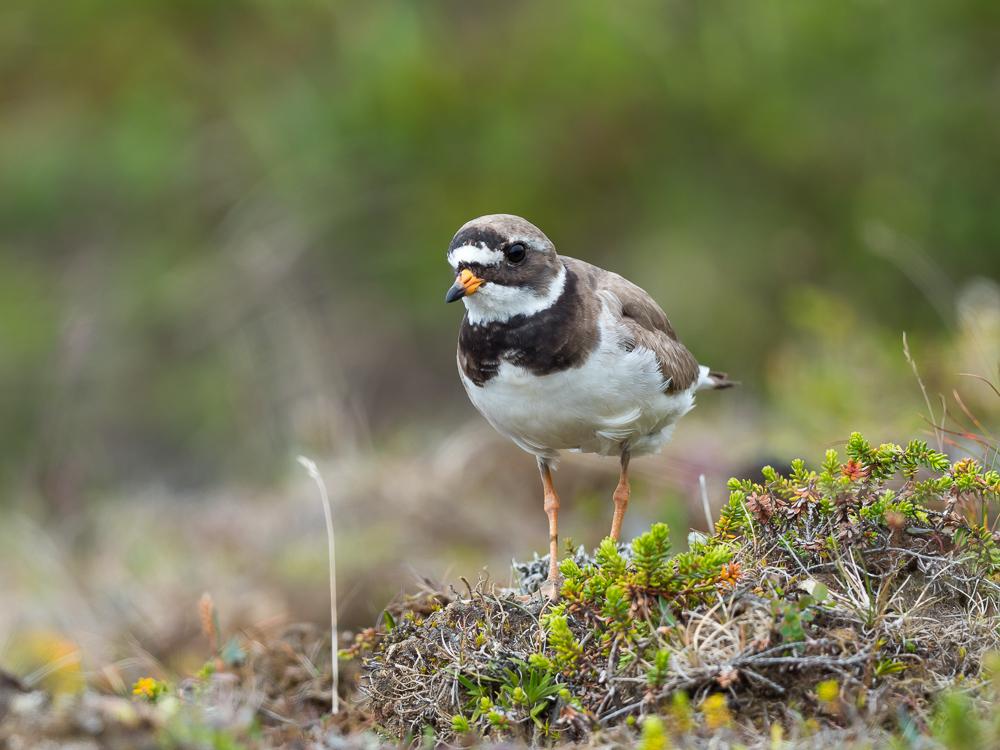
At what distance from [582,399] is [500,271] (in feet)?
2.24

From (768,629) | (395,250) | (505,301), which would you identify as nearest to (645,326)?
(505,301)

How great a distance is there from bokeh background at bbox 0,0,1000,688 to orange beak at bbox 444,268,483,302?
2.38 metres

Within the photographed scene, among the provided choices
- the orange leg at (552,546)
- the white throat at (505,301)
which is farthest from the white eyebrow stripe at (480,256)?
the orange leg at (552,546)

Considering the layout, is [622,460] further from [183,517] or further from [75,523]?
[75,523]

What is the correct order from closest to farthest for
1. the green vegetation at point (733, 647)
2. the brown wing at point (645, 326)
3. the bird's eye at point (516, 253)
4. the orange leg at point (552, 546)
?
1. the green vegetation at point (733, 647)
2. the orange leg at point (552, 546)
3. the bird's eye at point (516, 253)
4. the brown wing at point (645, 326)

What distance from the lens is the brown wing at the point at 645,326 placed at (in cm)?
455

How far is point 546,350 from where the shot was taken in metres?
4.26

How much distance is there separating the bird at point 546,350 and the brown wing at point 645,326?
1cm

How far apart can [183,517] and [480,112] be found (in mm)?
7514

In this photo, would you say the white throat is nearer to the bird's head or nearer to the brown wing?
the bird's head

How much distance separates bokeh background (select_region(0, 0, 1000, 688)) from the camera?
7.70 metres

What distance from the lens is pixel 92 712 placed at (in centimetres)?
280

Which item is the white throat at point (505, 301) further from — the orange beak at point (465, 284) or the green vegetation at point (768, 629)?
the green vegetation at point (768, 629)

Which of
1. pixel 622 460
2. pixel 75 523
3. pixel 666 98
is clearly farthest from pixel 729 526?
pixel 666 98
